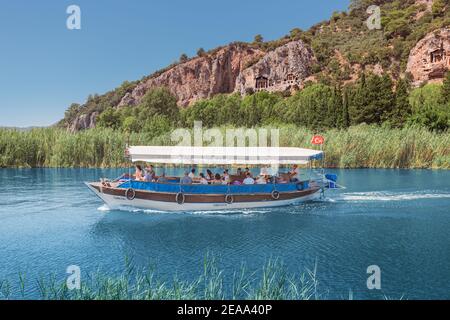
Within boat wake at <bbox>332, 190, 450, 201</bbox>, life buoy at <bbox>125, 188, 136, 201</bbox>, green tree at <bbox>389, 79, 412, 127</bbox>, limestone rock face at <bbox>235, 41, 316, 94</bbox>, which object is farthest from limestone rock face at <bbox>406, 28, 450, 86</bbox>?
life buoy at <bbox>125, 188, 136, 201</bbox>

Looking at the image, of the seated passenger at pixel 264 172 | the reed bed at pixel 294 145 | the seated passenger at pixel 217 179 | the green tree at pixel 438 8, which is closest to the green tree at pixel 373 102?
the reed bed at pixel 294 145

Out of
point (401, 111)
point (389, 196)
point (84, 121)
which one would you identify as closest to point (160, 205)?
point (389, 196)

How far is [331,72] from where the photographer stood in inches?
4560

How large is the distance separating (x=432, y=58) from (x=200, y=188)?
89.4 meters

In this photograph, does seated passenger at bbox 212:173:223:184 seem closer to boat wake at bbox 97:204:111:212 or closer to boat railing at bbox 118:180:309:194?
boat railing at bbox 118:180:309:194

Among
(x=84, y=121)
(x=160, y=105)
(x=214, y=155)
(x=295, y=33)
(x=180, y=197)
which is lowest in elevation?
(x=180, y=197)

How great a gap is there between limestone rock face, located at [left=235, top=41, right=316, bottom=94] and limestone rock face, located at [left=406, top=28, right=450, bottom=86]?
112 feet

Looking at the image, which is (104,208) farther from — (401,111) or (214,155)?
(401,111)

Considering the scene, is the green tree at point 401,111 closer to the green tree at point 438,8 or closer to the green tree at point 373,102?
the green tree at point 373,102

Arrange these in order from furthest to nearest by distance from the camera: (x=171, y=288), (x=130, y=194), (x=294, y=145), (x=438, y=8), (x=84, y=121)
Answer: (x=84, y=121) → (x=438, y=8) → (x=294, y=145) → (x=130, y=194) → (x=171, y=288)

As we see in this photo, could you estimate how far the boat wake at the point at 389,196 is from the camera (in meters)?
26.9

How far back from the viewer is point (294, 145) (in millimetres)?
43906

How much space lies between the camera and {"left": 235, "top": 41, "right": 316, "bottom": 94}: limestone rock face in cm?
12700
